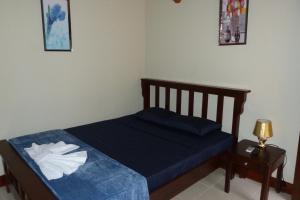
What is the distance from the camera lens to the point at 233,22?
8.29 feet

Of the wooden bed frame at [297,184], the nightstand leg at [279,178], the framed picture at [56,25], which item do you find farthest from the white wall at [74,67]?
the wooden bed frame at [297,184]

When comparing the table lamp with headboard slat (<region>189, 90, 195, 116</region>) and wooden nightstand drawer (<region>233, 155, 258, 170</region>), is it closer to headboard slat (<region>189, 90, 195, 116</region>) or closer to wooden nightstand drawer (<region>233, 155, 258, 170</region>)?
wooden nightstand drawer (<region>233, 155, 258, 170</region>)

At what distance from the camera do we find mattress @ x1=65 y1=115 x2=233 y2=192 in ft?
6.14

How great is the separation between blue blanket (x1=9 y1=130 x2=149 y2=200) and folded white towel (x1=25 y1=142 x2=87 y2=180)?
4 centimetres

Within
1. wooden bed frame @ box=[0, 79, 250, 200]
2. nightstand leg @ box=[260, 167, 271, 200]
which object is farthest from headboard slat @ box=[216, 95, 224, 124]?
nightstand leg @ box=[260, 167, 271, 200]

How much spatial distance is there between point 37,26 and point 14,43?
299 mm

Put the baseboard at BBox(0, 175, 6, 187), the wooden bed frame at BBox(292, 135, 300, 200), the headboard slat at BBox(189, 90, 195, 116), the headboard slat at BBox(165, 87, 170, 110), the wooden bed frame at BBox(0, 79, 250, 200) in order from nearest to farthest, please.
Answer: the wooden bed frame at BBox(0, 79, 250, 200) < the wooden bed frame at BBox(292, 135, 300, 200) < the baseboard at BBox(0, 175, 6, 187) < the headboard slat at BBox(189, 90, 195, 116) < the headboard slat at BBox(165, 87, 170, 110)

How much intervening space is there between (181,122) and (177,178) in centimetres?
77

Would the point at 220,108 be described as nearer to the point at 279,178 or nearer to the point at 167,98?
the point at 167,98

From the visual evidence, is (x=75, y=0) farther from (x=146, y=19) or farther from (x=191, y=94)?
(x=191, y=94)

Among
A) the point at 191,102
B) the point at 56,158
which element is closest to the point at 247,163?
the point at 191,102

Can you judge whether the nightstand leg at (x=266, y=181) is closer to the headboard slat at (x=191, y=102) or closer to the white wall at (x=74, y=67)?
the headboard slat at (x=191, y=102)

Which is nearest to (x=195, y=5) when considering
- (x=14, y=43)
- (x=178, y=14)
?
(x=178, y=14)

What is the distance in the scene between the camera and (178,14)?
306cm
